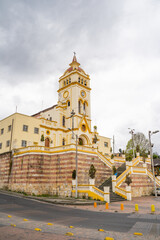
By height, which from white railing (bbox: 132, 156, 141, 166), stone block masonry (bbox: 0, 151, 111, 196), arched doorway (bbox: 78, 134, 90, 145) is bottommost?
stone block masonry (bbox: 0, 151, 111, 196)

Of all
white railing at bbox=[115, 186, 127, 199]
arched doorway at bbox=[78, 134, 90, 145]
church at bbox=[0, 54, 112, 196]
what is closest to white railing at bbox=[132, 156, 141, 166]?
church at bbox=[0, 54, 112, 196]

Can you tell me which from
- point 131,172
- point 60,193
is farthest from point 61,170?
point 131,172

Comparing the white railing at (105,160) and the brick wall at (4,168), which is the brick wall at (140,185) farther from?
the brick wall at (4,168)

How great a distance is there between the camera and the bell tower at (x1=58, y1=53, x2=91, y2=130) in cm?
4353

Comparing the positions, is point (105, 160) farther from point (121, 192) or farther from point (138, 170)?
point (121, 192)

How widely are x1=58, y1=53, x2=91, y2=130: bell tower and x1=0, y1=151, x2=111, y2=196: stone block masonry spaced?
41.3 ft

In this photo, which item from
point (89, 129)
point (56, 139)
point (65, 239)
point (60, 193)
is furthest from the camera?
point (89, 129)

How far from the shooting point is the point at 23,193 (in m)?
27.8

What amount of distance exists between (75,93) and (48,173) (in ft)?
68.5

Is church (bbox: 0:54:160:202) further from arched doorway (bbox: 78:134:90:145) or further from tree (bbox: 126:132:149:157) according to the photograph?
tree (bbox: 126:132:149:157)

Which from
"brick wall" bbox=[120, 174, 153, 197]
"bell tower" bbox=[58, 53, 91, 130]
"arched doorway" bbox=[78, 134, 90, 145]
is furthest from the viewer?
"bell tower" bbox=[58, 53, 91, 130]

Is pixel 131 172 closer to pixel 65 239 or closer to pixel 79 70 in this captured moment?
pixel 65 239

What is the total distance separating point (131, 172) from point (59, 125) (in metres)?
18.5

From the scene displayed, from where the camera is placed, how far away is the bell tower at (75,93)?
4353cm
